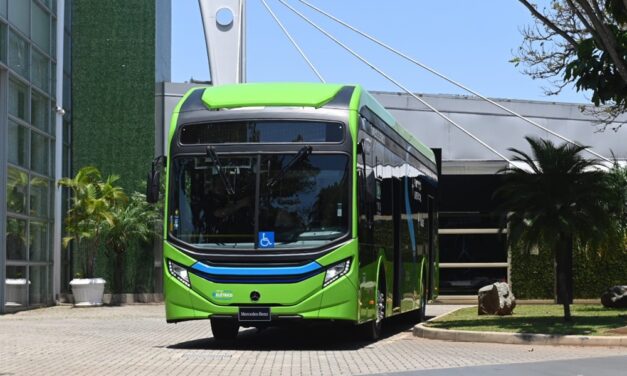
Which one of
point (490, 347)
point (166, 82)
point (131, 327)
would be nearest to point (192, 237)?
point (490, 347)

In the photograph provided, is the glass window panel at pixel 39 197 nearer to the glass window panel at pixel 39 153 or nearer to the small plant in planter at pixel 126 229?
the glass window panel at pixel 39 153

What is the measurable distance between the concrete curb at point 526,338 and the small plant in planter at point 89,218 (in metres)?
18.1

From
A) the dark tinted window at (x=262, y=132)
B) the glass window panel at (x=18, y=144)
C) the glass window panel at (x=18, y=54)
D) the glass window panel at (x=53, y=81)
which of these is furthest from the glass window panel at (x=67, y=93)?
the dark tinted window at (x=262, y=132)

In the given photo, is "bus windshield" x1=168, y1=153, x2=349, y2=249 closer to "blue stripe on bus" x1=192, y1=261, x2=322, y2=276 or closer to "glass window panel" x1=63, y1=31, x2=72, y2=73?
"blue stripe on bus" x1=192, y1=261, x2=322, y2=276

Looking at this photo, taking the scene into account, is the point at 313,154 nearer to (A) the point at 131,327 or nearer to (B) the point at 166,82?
(A) the point at 131,327

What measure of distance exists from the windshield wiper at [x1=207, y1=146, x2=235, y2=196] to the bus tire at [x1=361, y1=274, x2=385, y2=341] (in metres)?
3.03

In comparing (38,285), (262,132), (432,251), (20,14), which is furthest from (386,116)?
(38,285)

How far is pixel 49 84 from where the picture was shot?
33188 mm

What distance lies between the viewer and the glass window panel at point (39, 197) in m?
31.2

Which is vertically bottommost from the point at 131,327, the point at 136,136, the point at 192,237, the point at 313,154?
the point at 131,327

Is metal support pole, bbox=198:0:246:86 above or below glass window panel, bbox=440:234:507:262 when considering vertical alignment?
above

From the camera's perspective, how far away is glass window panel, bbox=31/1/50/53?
31531mm

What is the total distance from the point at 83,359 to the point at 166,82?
94.8 ft

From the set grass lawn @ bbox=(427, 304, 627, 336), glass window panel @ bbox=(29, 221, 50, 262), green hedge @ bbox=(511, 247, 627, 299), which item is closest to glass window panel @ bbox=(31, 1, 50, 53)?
glass window panel @ bbox=(29, 221, 50, 262)
